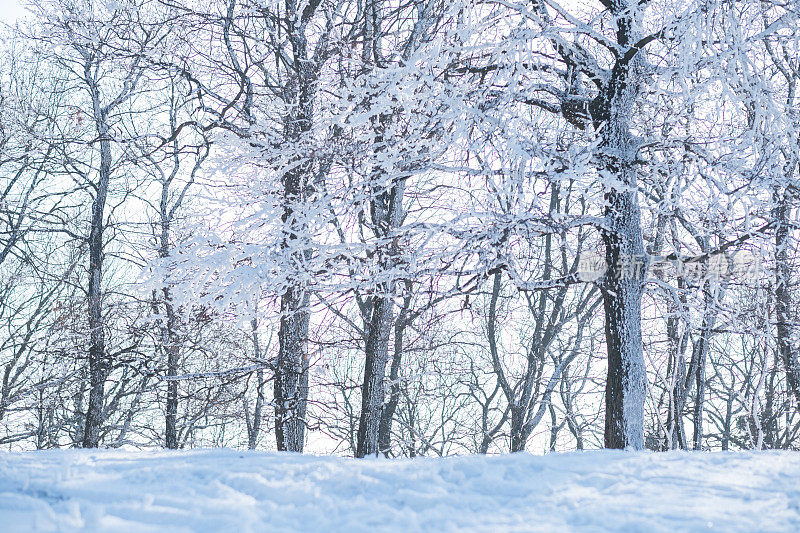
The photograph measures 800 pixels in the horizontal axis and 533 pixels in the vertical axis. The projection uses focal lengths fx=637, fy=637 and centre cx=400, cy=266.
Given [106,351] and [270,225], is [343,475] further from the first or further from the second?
[106,351]

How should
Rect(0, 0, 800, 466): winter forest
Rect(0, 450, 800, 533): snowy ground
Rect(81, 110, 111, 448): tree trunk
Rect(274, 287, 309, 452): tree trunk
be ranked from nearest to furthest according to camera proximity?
Rect(0, 450, 800, 533): snowy ground, Rect(0, 0, 800, 466): winter forest, Rect(274, 287, 309, 452): tree trunk, Rect(81, 110, 111, 448): tree trunk

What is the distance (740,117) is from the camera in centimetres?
808

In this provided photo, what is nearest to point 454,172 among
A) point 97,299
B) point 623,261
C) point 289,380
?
point 623,261

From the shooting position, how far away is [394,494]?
2.40m

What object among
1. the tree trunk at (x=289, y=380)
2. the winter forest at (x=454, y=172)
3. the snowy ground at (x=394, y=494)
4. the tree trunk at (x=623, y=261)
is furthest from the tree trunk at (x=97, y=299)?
the snowy ground at (x=394, y=494)

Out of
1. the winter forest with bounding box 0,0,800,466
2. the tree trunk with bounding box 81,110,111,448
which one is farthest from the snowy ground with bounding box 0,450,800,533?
the tree trunk with bounding box 81,110,111,448

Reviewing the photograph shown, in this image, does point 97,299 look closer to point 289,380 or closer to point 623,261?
point 289,380

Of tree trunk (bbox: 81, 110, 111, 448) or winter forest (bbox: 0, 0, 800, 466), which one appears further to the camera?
tree trunk (bbox: 81, 110, 111, 448)

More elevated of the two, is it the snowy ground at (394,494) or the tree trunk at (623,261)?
the tree trunk at (623,261)

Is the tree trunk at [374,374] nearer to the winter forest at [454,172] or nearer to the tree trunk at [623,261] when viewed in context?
the winter forest at [454,172]

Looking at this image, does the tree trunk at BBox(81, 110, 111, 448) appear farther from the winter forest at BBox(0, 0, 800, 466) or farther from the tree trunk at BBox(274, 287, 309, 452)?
the tree trunk at BBox(274, 287, 309, 452)

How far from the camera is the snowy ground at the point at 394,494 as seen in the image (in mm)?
2062

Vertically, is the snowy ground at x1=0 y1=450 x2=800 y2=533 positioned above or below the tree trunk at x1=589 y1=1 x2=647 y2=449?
below

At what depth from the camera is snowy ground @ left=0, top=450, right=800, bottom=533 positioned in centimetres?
206
